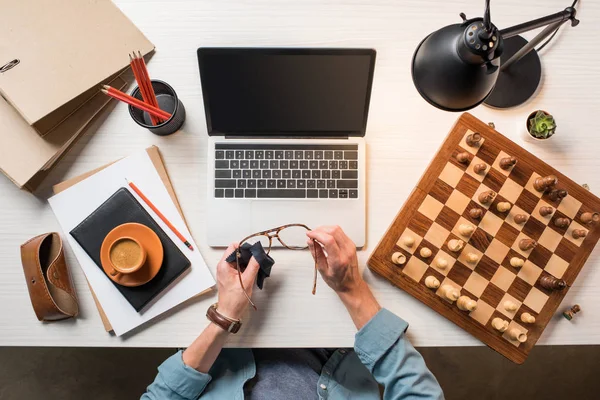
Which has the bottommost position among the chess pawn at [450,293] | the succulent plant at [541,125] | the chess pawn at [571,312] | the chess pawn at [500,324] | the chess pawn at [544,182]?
the chess pawn at [500,324]

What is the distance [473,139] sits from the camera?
0.92 m

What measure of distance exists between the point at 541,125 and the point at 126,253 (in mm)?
970

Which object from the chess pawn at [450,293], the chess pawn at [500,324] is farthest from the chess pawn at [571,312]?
the chess pawn at [450,293]

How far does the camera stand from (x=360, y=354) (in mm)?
902

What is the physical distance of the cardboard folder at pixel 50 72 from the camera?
2.83 feet

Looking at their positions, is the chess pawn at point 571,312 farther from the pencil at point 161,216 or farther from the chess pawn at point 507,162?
the pencil at point 161,216

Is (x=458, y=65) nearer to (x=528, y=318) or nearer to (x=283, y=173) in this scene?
(x=283, y=173)

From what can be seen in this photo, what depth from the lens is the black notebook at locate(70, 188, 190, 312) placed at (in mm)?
923

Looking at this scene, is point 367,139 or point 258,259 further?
point 367,139

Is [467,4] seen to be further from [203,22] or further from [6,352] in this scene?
[6,352]

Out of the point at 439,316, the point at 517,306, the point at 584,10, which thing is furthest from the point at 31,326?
the point at 584,10

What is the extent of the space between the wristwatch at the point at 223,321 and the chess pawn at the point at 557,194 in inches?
29.8

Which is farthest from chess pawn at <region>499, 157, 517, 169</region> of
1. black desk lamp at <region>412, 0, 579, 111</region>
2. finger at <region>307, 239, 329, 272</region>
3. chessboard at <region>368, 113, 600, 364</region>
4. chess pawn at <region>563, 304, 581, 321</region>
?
finger at <region>307, 239, 329, 272</region>

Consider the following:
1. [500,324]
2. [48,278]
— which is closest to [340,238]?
[500,324]
